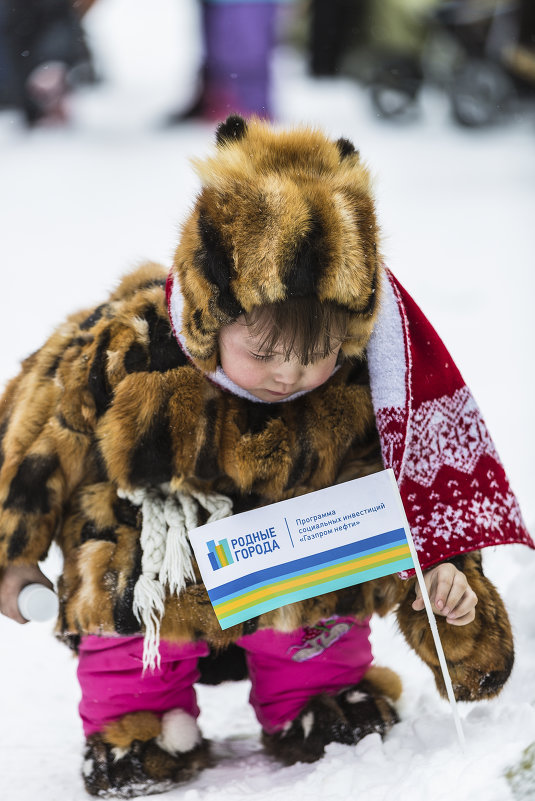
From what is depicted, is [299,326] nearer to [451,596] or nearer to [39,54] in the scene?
[451,596]

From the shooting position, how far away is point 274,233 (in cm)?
108

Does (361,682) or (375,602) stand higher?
(375,602)

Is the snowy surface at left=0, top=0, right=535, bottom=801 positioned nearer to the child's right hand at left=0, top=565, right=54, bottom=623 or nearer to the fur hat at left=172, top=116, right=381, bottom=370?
the fur hat at left=172, top=116, right=381, bottom=370

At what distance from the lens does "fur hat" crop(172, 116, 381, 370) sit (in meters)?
1.08

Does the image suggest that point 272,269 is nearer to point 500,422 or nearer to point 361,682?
point 361,682

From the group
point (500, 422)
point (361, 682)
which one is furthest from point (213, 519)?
point (500, 422)

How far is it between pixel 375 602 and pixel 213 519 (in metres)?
0.28

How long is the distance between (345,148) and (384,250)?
0.14 metres

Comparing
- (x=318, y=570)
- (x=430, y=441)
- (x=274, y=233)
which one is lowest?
(x=318, y=570)

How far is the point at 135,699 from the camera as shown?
1.38 m

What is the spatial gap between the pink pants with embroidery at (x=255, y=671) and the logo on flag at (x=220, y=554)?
0.18 metres

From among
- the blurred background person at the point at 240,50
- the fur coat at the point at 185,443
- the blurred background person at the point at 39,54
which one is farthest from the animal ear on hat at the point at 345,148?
the blurred background person at the point at 39,54

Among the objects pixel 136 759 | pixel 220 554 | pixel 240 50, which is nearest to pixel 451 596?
pixel 220 554

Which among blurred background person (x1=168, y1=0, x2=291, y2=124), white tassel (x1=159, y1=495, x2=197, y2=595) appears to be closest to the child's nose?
white tassel (x1=159, y1=495, x2=197, y2=595)
